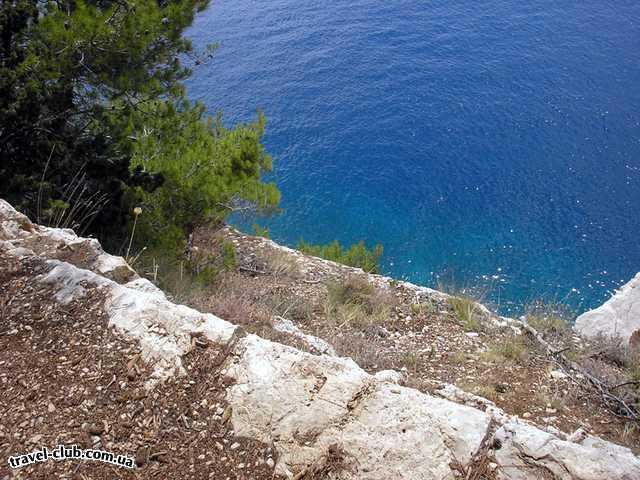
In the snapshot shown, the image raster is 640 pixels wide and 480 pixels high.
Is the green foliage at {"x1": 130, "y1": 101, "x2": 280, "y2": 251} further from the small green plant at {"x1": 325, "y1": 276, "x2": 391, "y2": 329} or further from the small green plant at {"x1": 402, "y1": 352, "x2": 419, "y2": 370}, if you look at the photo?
the small green plant at {"x1": 402, "y1": 352, "x2": 419, "y2": 370}

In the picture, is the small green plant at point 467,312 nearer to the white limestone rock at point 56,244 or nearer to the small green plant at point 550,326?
the small green plant at point 550,326

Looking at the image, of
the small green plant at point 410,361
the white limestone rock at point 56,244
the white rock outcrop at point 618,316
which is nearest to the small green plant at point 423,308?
the small green plant at point 410,361

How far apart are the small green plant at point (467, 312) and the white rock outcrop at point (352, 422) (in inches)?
154

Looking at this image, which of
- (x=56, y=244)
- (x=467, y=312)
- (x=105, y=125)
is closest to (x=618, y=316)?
(x=467, y=312)

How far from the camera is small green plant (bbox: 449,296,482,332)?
8.23m

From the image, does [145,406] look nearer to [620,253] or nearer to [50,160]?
[50,160]

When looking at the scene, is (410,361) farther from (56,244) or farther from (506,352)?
(56,244)

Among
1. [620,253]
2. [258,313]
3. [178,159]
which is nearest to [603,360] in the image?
[258,313]

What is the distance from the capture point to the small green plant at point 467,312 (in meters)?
8.23

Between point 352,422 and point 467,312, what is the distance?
538 centimetres

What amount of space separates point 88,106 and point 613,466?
7.96 m

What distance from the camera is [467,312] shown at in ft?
28.5

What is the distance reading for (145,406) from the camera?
3.84 meters

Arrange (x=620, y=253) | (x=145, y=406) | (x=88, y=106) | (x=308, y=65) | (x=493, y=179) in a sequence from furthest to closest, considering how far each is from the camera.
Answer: (x=308, y=65) < (x=493, y=179) < (x=620, y=253) < (x=88, y=106) < (x=145, y=406)
